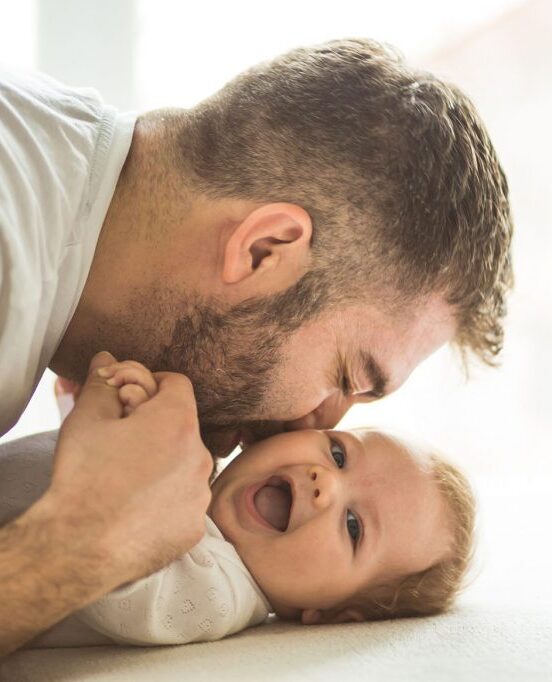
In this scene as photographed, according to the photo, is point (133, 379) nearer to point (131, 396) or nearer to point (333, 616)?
point (131, 396)

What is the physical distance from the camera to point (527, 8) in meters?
3.13

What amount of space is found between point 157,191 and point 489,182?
550 millimetres

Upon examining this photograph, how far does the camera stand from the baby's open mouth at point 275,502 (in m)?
1.77

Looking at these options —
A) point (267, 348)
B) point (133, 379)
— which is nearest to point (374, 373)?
point (267, 348)

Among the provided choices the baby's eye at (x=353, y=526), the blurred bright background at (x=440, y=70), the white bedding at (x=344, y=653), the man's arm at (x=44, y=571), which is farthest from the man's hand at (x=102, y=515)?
the blurred bright background at (x=440, y=70)

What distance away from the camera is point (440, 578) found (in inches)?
68.1

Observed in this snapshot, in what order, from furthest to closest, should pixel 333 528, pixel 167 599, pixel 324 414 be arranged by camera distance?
pixel 324 414 → pixel 333 528 → pixel 167 599

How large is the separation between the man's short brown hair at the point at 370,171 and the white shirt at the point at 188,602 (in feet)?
1.53

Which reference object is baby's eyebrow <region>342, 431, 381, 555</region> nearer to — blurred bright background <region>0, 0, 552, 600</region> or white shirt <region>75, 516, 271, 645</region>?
white shirt <region>75, 516, 271, 645</region>

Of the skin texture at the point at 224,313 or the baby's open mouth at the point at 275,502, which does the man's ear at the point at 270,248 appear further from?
the baby's open mouth at the point at 275,502

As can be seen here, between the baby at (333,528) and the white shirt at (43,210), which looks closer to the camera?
the white shirt at (43,210)

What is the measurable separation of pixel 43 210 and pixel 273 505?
0.62 metres

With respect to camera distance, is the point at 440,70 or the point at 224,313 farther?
the point at 440,70

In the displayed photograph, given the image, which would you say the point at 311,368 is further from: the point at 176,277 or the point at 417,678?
the point at 417,678
